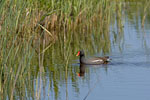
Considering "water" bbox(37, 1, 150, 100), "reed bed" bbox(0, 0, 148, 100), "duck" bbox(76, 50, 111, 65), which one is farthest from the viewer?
"duck" bbox(76, 50, 111, 65)

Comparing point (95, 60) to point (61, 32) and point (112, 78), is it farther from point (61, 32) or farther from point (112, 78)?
point (61, 32)

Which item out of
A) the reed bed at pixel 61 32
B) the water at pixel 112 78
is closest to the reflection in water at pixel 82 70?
the water at pixel 112 78

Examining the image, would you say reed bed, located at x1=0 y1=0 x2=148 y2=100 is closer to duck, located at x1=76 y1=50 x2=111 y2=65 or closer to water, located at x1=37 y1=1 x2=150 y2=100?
water, located at x1=37 y1=1 x2=150 y2=100

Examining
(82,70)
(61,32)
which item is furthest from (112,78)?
(61,32)

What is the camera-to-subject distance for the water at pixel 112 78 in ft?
22.2

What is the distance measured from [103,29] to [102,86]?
7.51m

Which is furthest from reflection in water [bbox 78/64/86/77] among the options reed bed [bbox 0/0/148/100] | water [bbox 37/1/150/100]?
→ reed bed [bbox 0/0/148/100]

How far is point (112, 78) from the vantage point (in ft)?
26.3

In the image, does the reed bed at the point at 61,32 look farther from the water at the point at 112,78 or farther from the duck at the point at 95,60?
the duck at the point at 95,60

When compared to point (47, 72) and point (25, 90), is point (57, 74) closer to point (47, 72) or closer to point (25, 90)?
point (47, 72)

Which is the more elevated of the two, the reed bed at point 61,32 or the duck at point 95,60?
the reed bed at point 61,32

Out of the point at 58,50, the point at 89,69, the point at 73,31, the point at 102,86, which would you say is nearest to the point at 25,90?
the point at 102,86

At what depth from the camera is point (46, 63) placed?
31.6 feet

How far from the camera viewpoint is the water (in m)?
6.77
